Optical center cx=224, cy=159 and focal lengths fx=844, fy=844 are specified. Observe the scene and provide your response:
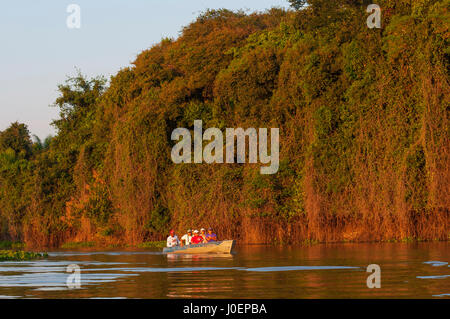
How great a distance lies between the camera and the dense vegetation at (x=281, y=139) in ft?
136

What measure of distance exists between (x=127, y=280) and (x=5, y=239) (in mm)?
42224

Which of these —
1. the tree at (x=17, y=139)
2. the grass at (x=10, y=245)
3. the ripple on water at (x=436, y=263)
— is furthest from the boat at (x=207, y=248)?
the tree at (x=17, y=139)

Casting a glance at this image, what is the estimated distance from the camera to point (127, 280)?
24.3m

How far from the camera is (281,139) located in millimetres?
48281

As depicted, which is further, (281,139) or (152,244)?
(152,244)

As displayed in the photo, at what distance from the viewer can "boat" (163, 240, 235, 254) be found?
3697cm

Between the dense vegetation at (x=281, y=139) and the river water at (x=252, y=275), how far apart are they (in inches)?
220

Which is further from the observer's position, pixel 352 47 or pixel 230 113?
pixel 230 113

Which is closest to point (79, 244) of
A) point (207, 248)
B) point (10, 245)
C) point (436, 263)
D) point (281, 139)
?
point (10, 245)

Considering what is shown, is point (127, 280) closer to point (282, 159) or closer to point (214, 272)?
point (214, 272)

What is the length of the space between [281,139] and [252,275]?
23.8 meters

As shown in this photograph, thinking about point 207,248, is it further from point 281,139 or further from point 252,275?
point 252,275

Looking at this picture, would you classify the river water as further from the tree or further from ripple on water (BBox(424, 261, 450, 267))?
the tree
